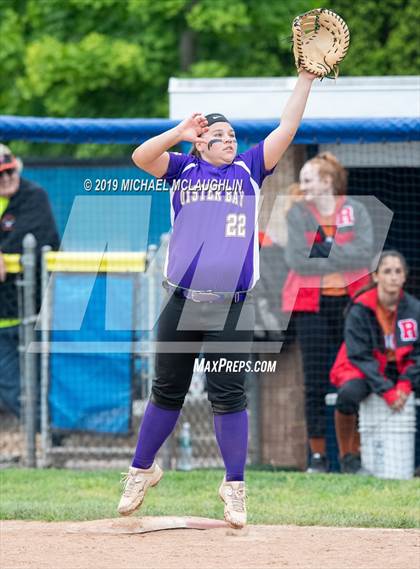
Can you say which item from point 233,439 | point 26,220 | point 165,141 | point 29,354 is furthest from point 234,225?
point 26,220

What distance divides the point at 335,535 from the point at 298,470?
255 cm

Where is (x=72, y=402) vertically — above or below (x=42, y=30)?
below

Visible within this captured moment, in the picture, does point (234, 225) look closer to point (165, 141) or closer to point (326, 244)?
point (165, 141)

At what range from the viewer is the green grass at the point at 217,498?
6.05m

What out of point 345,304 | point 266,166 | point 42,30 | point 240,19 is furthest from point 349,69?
point 266,166

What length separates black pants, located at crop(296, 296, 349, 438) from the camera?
26.5 feet

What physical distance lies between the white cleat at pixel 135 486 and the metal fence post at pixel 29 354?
249cm

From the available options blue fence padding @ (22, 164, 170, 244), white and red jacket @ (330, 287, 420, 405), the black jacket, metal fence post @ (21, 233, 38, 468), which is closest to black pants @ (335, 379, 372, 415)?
white and red jacket @ (330, 287, 420, 405)

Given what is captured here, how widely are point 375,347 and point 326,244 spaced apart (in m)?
0.76

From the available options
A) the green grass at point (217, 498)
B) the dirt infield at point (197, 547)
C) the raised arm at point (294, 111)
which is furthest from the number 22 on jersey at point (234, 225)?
the green grass at point (217, 498)

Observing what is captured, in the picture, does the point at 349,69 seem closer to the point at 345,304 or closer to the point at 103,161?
the point at 103,161

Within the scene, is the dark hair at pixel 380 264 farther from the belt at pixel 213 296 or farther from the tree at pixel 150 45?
the tree at pixel 150 45


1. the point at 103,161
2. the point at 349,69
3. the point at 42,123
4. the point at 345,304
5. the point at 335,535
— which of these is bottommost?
the point at 335,535

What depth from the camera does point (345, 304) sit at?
8125 millimetres
